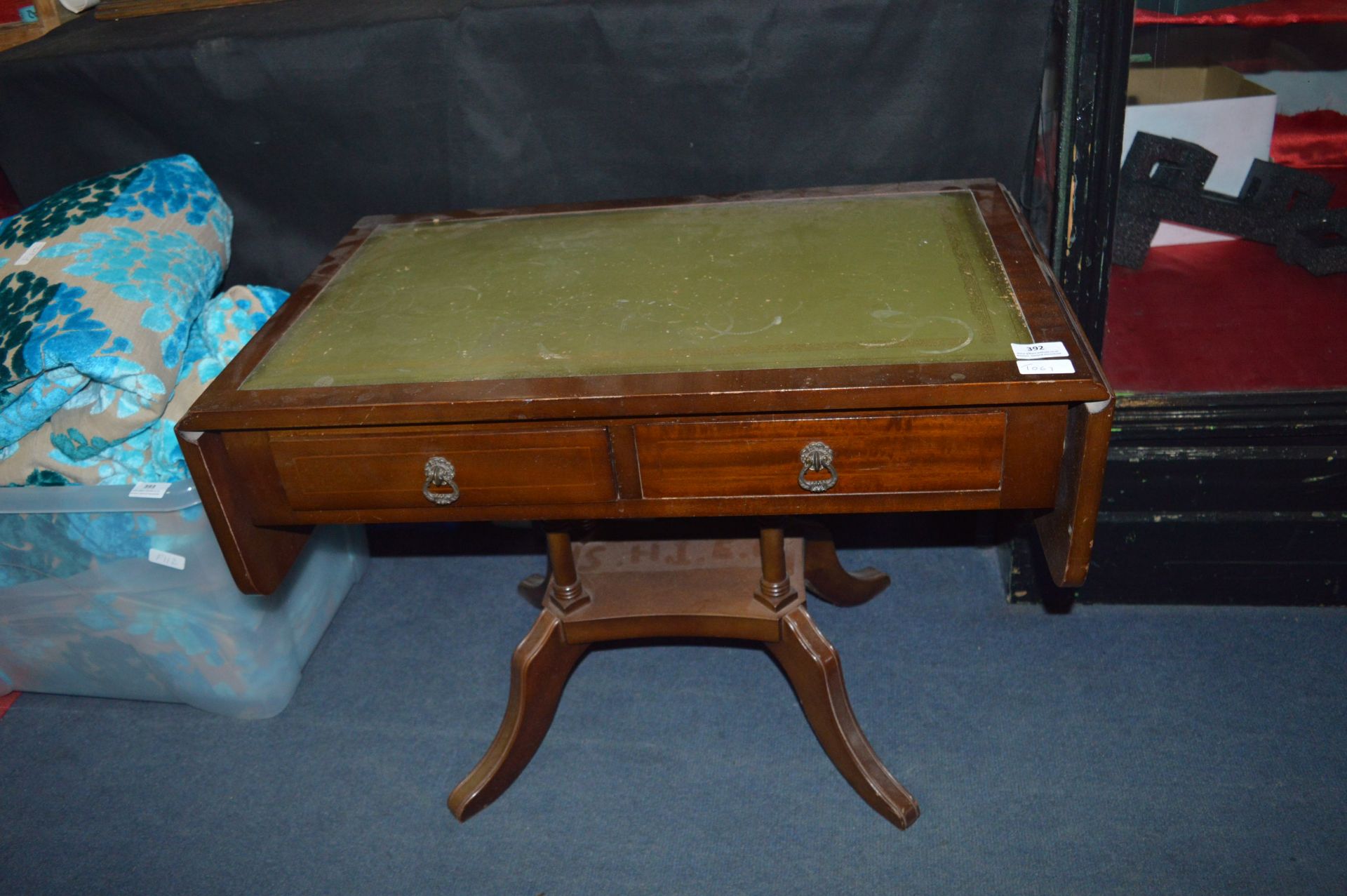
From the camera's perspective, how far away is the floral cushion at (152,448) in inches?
64.4

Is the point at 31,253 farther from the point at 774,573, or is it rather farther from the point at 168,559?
the point at 774,573

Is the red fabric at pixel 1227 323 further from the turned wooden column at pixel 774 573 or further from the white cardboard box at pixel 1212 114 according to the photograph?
the turned wooden column at pixel 774 573

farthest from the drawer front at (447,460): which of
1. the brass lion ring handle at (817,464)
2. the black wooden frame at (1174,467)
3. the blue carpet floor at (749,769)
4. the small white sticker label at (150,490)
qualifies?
the black wooden frame at (1174,467)

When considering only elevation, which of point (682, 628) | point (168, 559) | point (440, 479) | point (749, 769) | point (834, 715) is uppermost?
point (440, 479)

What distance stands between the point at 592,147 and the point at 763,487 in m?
0.80

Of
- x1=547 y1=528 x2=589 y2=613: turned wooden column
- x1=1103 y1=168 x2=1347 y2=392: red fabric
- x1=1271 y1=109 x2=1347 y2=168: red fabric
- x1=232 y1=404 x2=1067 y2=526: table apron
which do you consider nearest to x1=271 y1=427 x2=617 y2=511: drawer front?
x1=232 y1=404 x2=1067 y2=526: table apron

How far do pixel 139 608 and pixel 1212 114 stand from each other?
1941mm

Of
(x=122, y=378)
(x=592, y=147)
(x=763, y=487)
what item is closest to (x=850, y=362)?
(x=763, y=487)

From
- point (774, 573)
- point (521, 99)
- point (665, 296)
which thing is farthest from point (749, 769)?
point (521, 99)

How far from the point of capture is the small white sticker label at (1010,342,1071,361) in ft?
3.77

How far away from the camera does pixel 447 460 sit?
4.13 ft

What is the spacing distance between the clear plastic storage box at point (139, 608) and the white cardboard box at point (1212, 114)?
5.22ft

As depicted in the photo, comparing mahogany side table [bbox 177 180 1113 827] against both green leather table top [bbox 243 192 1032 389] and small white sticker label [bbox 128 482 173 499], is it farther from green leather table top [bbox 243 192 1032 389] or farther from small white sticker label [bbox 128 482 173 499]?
small white sticker label [bbox 128 482 173 499]

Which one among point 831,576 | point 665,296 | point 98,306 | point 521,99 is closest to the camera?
point 665,296
